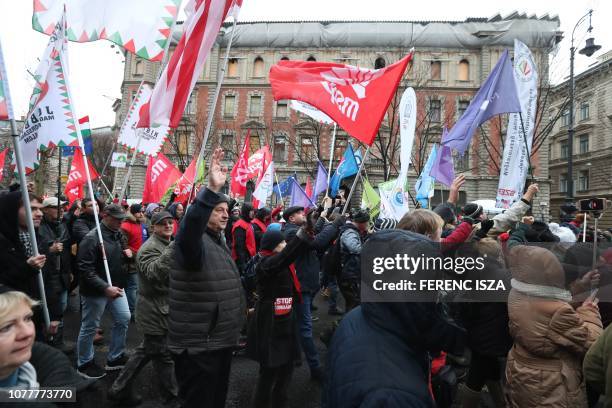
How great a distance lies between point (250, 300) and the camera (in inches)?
224

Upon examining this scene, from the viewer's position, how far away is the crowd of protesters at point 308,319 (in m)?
1.49

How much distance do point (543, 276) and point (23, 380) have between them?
9.29 feet

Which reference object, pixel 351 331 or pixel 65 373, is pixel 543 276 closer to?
pixel 351 331

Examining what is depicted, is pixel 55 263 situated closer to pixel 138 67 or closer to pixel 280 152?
pixel 280 152

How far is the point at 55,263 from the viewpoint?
4418 millimetres

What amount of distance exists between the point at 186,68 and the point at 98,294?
2598mm

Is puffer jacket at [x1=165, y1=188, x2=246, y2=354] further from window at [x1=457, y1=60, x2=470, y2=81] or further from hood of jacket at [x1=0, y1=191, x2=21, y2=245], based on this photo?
window at [x1=457, y1=60, x2=470, y2=81]

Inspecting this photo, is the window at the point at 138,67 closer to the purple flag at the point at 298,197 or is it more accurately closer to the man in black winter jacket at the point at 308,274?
the purple flag at the point at 298,197

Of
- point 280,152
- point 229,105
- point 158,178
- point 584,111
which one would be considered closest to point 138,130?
point 158,178

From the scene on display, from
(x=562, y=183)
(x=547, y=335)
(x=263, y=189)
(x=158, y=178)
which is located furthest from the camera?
(x=562, y=183)

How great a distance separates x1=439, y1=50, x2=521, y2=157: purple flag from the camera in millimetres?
5820

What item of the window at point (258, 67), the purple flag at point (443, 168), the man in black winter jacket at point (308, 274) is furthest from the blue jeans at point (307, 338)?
the window at point (258, 67)

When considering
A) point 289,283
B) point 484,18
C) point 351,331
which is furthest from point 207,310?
point 484,18

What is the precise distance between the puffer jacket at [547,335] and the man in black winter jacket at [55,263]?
4.05 meters
